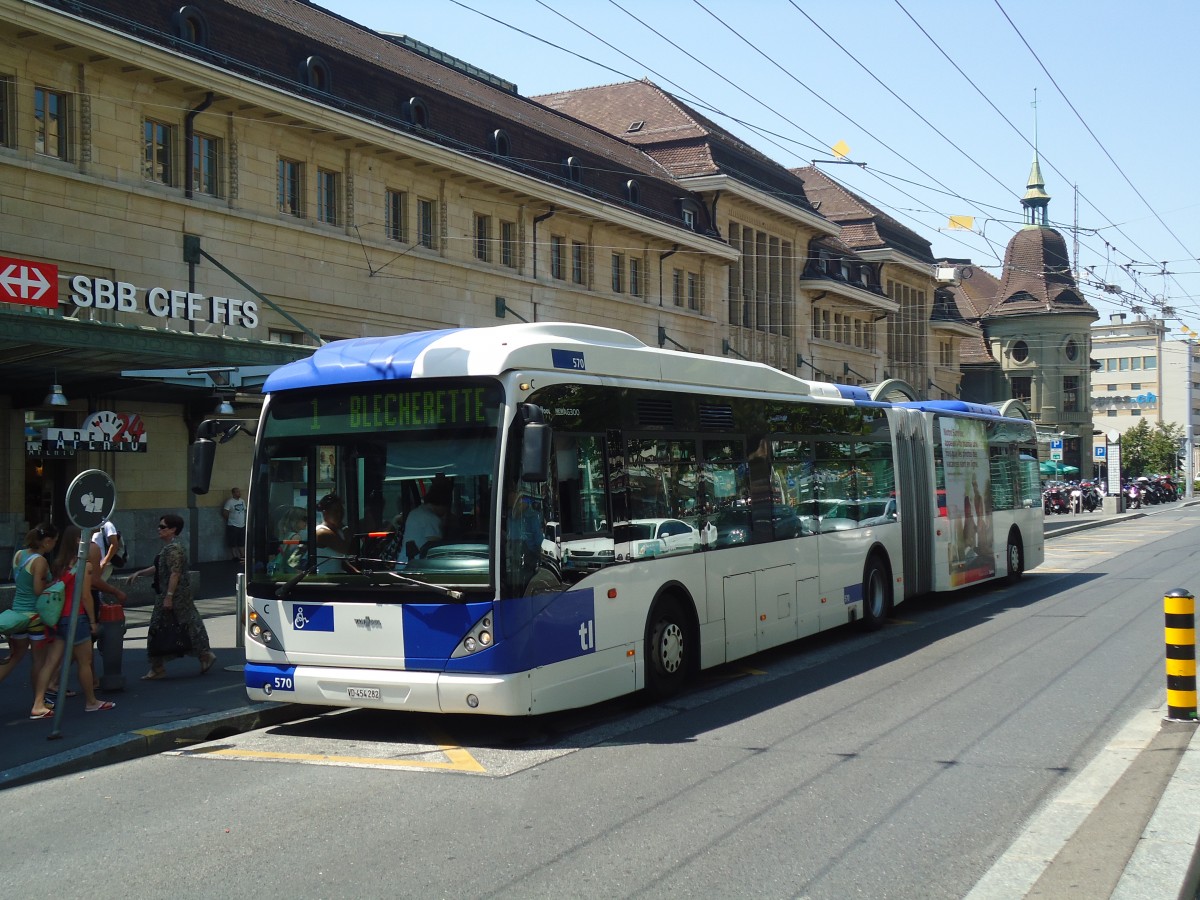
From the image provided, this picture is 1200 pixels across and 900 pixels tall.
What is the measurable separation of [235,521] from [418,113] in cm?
1093

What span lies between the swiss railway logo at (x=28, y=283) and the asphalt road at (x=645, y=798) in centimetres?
1146

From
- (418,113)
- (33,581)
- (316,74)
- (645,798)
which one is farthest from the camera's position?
(418,113)

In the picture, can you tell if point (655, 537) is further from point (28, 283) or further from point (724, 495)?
point (28, 283)

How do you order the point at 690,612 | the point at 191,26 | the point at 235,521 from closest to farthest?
the point at 690,612
the point at 191,26
the point at 235,521

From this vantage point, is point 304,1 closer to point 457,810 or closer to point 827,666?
point 827,666

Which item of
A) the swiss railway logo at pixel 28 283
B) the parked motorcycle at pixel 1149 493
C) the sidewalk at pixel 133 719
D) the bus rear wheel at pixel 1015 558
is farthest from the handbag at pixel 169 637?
the parked motorcycle at pixel 1149 493

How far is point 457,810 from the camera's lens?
24.0ft

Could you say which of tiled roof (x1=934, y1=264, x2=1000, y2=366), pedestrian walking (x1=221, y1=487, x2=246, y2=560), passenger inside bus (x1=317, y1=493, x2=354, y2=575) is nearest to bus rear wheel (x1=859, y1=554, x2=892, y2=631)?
passenger inside bus (x1=317, y1=493, x2=354, y2=575)

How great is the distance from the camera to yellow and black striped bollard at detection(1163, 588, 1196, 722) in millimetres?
8648

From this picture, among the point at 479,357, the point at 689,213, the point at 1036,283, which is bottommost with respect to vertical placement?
the point at 479,357

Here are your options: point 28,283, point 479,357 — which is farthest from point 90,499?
point 28,283

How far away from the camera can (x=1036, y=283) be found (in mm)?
87750

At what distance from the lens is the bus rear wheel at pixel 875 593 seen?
15586 mm

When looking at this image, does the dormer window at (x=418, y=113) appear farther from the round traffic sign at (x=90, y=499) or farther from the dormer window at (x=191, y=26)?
the round traffic sign at (x=90, y=499)
